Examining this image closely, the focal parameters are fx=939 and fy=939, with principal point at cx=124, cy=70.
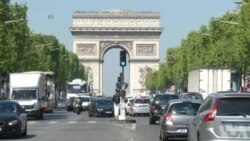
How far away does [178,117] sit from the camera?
3148 cm

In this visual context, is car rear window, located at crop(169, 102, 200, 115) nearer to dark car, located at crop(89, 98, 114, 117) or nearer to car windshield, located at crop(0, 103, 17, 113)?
car windshield, located at crop(0, 103, 17, 113)

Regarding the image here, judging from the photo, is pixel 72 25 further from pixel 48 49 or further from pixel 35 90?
pixel 35 90

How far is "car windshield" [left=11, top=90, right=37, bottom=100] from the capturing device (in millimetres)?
58438

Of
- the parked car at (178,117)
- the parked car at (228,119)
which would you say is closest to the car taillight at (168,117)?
the parked car at (178,117)

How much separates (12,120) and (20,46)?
158 feet

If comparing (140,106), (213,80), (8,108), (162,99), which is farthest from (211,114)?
(140,106)

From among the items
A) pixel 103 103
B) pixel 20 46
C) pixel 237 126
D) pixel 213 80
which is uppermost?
pixel 20 46

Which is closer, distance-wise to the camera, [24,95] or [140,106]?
[24,95]

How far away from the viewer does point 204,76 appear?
6756cm

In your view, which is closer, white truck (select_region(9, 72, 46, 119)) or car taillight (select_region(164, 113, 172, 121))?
car taillight (select_region(164, 113, 172, 121))

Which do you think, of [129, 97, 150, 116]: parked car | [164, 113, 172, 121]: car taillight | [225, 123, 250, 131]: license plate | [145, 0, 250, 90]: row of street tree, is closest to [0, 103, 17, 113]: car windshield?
[164, 113, 172, 121]: car taillight

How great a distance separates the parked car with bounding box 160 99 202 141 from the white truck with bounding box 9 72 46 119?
27.0m

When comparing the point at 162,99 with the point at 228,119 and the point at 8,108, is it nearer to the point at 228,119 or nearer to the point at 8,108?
the point at 8,108

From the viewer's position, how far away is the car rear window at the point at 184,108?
31.5 meters
